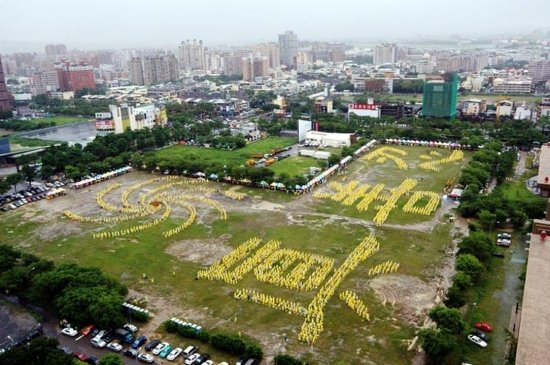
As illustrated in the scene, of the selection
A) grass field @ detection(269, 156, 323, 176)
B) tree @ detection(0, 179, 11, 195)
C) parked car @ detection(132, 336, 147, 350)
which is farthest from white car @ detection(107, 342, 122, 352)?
grass field @ detection(269, 156, 323, 176)

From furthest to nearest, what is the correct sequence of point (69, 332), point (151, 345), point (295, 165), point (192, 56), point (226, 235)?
1. point (192, 56)
2. point (295, 165)
3. point (226, 235)
4. point (69, 332)
5. point (151, 345)

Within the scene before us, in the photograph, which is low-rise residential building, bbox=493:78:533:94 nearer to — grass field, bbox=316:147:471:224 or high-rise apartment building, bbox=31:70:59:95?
grass field, bbox=316:147:471:224

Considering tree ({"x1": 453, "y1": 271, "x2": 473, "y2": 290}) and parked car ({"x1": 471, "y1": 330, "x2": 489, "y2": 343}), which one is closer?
parked car ({"x1": 471, "y1": 330, "x2": 489, "y2": 343})

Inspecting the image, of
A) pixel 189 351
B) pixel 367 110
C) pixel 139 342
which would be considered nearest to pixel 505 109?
pixel 367 110

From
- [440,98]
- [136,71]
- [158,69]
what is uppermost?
[158,69]

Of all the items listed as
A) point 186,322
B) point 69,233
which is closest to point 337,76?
point 69,233

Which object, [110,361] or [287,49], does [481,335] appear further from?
[287,49]
